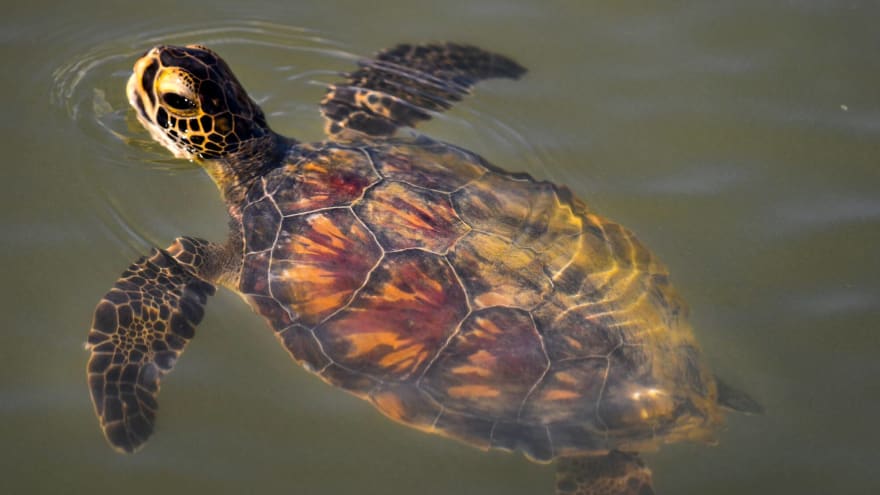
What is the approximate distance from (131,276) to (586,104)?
3.51m

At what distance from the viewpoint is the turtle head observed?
4.44 m

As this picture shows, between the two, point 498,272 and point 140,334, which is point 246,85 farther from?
point 498,272

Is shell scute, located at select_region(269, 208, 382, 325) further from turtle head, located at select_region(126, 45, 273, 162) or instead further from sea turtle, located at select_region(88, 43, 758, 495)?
turtle head, located at select_region(126, 45, 273, 162)

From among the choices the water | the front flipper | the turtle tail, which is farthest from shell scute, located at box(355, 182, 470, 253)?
the turtle tail

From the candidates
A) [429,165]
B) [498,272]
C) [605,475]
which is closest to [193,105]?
[429,165]

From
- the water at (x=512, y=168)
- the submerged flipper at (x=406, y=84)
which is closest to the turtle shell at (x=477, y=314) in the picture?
the water at (x=512, y=168)

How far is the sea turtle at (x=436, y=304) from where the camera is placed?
3732mm

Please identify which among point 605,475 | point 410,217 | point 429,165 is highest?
point 429,165

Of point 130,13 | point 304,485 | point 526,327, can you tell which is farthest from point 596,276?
point 130,13

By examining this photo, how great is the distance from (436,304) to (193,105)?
214 centimetres

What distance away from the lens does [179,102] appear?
4586 millimetres

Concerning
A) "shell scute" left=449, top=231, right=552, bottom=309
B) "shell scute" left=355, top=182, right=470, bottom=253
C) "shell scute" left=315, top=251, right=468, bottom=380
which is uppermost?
"shell scute" left=355, top=182, right=470, bottom=253

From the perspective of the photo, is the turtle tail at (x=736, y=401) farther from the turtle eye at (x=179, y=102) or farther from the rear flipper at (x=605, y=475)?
the turtle eye at (x=179, y=102)

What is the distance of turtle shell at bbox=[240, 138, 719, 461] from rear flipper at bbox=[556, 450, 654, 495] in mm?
174
